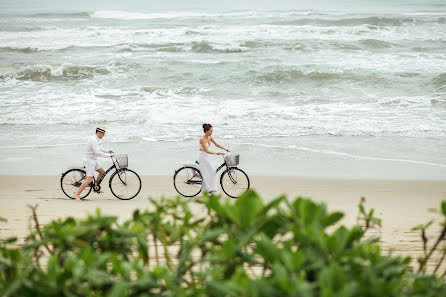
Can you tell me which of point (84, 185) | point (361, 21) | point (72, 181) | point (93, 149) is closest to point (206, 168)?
point (93, 149)

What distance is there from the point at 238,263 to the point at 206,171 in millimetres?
7501

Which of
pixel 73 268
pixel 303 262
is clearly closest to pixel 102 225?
pixel 73 268

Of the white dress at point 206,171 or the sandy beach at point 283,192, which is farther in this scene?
the white dress at point 206,171

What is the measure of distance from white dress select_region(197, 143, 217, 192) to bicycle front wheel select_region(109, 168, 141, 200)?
1136 mm

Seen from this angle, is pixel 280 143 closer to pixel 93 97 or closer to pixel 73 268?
pixel 93 97

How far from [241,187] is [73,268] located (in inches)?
321

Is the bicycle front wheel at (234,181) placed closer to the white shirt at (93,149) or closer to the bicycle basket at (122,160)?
the bicycle basket at (122,160)

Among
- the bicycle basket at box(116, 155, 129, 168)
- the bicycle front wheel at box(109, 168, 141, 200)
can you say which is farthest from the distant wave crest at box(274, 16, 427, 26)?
the bicycle basket at box(116, 155, 129, 168)

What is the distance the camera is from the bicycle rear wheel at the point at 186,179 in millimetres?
9641

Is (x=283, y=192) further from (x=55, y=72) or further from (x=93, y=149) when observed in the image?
(x=55, y=72)

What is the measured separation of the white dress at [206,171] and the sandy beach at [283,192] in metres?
0.77

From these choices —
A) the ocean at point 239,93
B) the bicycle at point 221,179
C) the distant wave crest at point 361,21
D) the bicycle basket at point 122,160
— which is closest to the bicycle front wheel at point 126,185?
the bicycle basket at point 122,160

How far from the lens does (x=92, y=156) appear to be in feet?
29.8

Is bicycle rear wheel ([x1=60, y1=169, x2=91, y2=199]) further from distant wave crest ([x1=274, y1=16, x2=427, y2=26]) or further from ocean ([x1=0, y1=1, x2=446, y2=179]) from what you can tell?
distant wave crest ([x1=274, y1=16, x2=427, y2=26])
